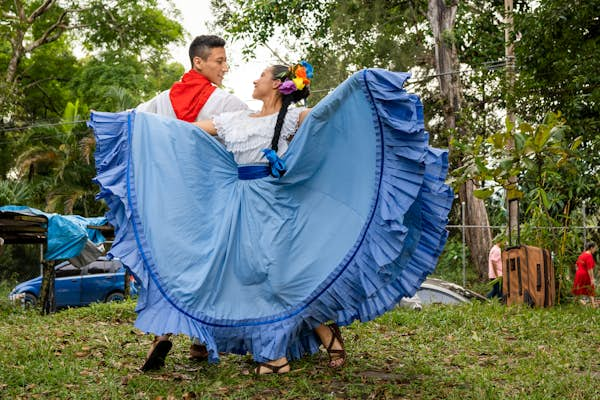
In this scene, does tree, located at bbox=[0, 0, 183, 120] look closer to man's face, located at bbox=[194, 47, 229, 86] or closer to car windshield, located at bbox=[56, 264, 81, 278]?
car windshield, located at bbox=[56, 264, 81, 278]

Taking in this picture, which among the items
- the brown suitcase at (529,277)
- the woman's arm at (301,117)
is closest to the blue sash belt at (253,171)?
the woman's arm at (301,117)

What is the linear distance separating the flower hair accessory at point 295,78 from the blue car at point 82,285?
11706 mm

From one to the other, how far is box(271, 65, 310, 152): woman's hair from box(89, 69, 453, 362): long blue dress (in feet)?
0.46

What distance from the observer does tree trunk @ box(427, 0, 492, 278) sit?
16.9 metres

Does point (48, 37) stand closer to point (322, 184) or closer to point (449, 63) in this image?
point (449, 63)

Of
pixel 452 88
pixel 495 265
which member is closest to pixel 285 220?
pixel 495 265

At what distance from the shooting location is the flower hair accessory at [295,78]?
4.80 metres

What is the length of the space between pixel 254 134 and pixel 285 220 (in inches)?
23.5

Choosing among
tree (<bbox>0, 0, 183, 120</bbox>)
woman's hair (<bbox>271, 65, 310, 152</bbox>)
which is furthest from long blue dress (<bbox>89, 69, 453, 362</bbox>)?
tree (<bbox>0, 0, 183, 120</bbox>)

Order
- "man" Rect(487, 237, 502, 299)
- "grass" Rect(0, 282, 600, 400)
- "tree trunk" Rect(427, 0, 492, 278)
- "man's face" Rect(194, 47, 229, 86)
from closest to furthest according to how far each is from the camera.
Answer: "grass" Rect(0, 282, 600, 400), "man's face" Rect(194, 47, 229, 86), "man" Rect(487, 237, 502, 299), "tree trunk" Rect(427, 0, 492, 278)

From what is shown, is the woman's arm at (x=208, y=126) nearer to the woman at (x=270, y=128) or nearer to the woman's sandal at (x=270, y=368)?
the woman at (x=270, y=128)

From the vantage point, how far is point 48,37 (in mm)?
26141

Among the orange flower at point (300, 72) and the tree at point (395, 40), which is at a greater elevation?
the tree at point (395, 40)

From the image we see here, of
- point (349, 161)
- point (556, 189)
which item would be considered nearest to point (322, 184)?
point (349, 161)
